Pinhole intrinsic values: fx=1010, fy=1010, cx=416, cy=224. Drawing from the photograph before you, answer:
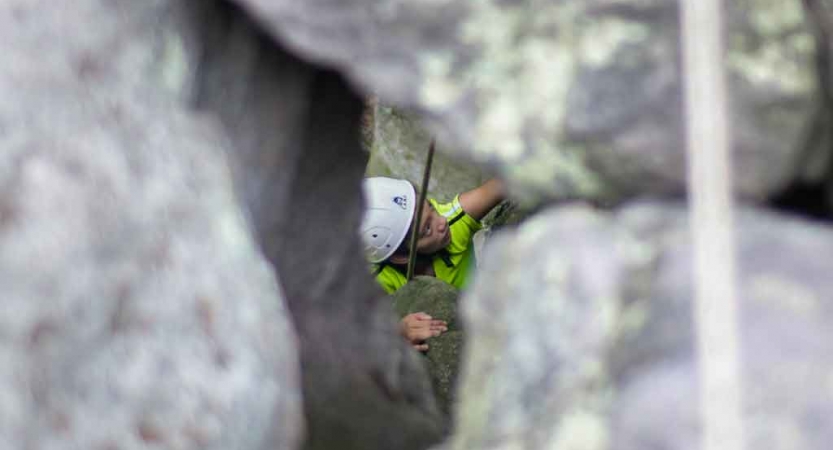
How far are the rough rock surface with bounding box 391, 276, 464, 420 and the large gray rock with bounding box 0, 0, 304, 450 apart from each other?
1064mm

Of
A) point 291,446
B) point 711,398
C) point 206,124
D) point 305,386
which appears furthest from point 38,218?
point 711,398

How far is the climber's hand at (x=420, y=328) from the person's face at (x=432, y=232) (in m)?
0.42

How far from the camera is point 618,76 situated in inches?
32.8

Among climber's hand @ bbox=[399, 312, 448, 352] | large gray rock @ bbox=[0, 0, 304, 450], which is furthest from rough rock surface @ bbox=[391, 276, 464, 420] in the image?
large gray rock @ bbox=[0, 0, 304, 450]

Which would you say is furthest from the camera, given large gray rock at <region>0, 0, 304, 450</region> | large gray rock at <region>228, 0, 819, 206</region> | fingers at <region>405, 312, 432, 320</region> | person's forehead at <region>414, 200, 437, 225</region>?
person's forehead at <region>414, 200, 437, 225</region>

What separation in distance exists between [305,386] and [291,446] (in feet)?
0.82

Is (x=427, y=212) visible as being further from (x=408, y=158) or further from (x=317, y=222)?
(x=317, y=222)

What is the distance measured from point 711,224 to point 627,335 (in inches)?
4.3

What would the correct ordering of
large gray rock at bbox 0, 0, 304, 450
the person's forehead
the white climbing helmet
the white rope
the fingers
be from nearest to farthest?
the white rope → large gray rock at bbox 0, 0, 304, 450 → the fingers → the white climbing helmet → the person's forehead

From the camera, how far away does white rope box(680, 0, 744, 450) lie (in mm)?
684

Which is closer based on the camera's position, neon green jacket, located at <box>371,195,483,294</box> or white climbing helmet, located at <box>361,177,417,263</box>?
white climbing helmet, located at <box>361,177,417,263</box>

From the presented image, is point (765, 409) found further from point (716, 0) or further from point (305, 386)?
point (305, 386)

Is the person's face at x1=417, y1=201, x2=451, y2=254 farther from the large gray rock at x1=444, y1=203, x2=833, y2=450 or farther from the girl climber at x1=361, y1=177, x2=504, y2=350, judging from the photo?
the large gray rock at x1=444, y1=203, x2=833, y2=450

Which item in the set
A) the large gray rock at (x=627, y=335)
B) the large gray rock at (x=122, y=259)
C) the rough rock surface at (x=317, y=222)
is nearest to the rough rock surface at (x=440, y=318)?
the rough rock surface at (x=317, y=222)
